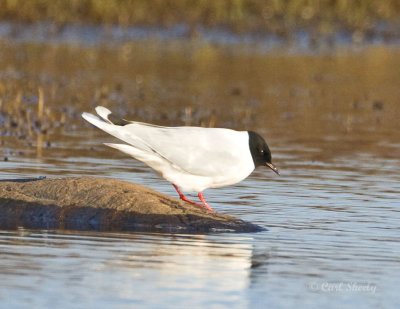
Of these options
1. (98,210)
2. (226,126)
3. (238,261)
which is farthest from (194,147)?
(226,126)

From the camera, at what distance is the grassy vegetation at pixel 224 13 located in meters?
34.4

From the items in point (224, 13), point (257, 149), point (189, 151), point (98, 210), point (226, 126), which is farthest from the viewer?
point (224, 13)

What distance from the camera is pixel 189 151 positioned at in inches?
398

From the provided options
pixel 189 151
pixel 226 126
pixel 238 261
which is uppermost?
pixel 226 126

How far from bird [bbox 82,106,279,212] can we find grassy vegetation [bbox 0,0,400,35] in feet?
79.9

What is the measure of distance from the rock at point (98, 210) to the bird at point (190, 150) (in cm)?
29

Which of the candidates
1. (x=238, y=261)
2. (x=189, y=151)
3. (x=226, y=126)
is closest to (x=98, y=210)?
(x=189, y=151)

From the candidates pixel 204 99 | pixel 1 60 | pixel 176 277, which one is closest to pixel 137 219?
pixel 176 277

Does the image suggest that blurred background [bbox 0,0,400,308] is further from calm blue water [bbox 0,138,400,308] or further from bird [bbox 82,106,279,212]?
bird [bbox 82,106,279,212]

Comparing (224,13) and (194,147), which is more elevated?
(224,13)

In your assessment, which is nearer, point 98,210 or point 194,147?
point 98,210

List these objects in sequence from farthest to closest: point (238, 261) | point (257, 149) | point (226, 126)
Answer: point (226, 126)
point (257, 149)
point (238, 261)

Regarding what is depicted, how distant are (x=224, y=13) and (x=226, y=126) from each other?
17.7 metres

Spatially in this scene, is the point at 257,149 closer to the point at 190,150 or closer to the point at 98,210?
the point at 190,150
